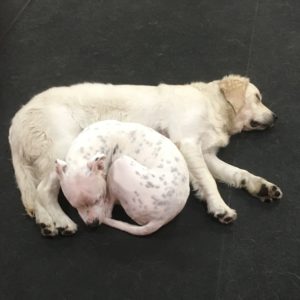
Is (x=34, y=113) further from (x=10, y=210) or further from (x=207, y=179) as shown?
(x=207, y=179)

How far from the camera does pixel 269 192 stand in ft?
9.59

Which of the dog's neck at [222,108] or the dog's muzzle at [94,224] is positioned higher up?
the dog's neck at [222,108]

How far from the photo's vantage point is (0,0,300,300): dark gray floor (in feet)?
8.55

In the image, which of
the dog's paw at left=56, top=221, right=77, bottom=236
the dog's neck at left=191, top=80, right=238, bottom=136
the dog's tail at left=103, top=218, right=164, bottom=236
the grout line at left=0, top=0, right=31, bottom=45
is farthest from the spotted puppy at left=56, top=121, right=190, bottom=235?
the grout line at left=0, top=0, right=31, bottom=45

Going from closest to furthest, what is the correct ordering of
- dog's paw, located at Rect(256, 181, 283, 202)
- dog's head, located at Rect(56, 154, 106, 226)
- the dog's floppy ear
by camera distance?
dog's head, located at Rect(56, 154, 106, 226)
dog's paw, located at Rect(256, 181, 283, 202)
the dog's floppy ear

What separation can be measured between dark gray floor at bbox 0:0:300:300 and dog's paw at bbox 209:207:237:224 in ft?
0.14

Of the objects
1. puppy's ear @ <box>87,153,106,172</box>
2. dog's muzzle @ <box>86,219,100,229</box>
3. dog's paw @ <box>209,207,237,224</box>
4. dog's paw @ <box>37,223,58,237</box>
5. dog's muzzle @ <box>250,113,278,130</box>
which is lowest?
dog's paw @ <box>37,223,58,237</box>

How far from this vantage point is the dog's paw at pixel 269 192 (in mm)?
2922

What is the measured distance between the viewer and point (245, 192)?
9.91ft

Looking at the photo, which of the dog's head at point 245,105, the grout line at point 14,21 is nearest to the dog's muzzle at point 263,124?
the dog's head at point 245,105

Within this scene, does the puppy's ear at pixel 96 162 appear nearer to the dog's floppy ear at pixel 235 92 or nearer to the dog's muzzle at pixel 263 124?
the dog's floppy ear at pixel 235 92

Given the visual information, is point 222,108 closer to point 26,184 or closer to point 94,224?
point 94,224

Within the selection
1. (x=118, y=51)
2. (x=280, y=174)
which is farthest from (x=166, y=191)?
(x=118, y=51)

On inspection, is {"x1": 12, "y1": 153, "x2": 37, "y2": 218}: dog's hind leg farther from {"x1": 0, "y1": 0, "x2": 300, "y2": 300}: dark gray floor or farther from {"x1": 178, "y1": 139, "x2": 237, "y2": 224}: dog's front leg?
{"x1": 178, "y1": 139, "x2": 237, "y2": 224}: dog's front leg
